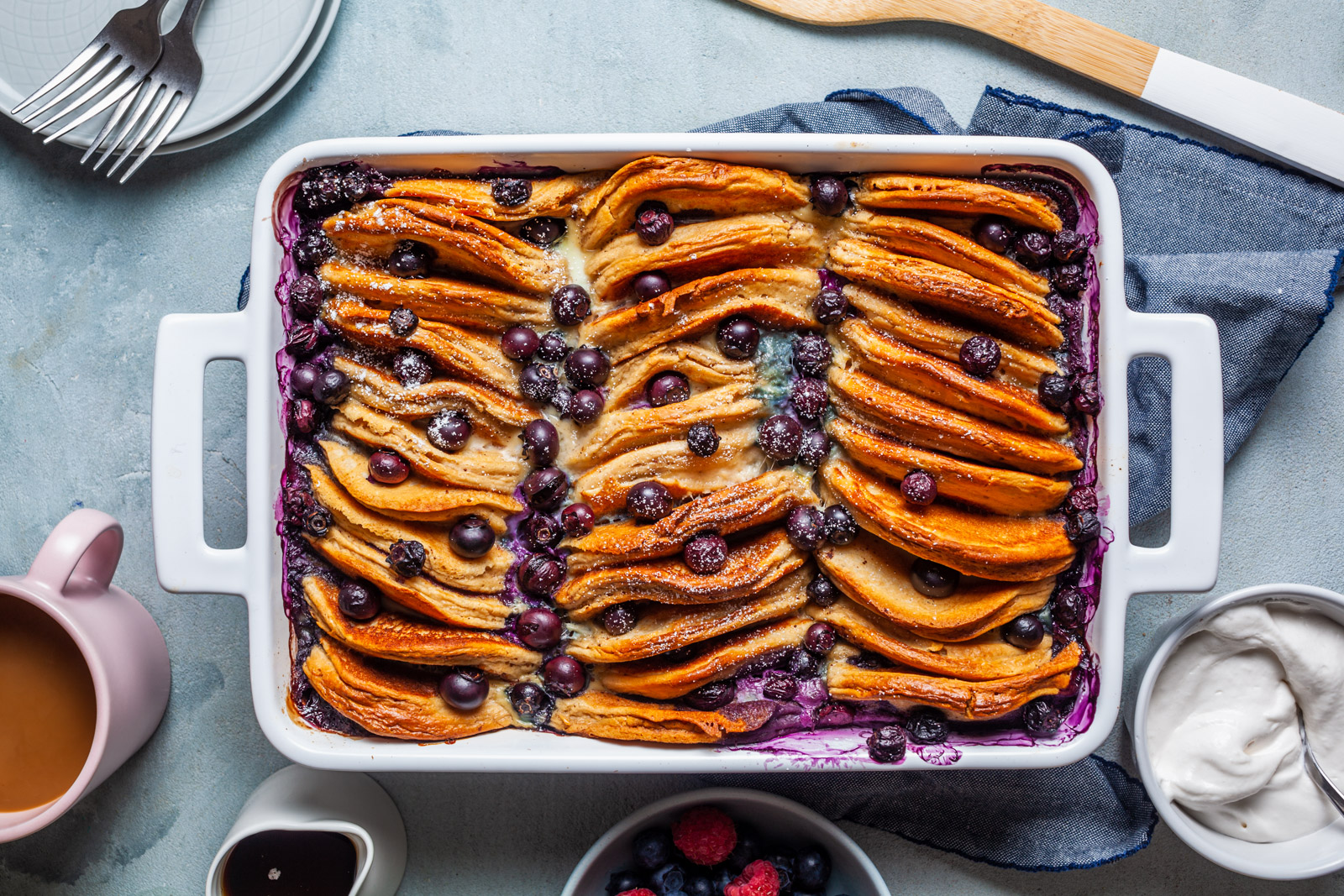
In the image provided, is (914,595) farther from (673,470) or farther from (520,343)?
(520,343)

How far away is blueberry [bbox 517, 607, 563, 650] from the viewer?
230 centimetres

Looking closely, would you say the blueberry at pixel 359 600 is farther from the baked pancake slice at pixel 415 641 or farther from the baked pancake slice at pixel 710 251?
the baked pancake slice at pixel 710 251

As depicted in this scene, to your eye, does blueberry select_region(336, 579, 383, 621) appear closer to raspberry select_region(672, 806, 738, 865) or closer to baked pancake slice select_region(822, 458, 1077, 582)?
raspberry select_region(672, 806, 738, 865)

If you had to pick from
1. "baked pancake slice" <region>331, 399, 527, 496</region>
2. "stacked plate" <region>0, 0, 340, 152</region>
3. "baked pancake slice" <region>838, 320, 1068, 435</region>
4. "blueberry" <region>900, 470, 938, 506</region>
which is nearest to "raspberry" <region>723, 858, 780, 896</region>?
"blueberry" <region>900, 470, 938, 506</region>

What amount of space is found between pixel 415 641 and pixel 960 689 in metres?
1.30

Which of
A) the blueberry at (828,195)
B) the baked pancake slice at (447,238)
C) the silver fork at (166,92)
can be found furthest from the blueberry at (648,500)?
the silver fork at (166,92)

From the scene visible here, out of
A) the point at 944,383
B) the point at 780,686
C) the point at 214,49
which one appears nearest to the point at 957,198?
the point at 944,383

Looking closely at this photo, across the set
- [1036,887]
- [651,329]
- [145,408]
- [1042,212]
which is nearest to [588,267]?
[651,329]

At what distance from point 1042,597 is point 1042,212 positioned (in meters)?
0.93

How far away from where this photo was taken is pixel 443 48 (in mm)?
2768

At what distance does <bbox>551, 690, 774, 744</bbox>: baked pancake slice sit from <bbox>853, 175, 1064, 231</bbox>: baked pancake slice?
1243 mm

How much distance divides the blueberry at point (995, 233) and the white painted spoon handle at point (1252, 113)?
0.82 meters

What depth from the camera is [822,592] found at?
7.61 ft

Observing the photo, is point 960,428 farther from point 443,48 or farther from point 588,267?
point 443,48
